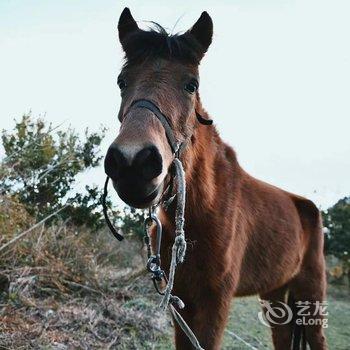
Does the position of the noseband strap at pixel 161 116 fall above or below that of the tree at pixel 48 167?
below

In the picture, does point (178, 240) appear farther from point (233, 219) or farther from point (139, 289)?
point (139, 289)

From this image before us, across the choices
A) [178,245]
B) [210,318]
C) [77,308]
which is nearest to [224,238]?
[210,318]

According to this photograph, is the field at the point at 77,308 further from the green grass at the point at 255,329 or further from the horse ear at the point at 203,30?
the horse ear at the point at 203,30

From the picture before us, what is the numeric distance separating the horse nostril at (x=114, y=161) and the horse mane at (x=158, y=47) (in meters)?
0.90

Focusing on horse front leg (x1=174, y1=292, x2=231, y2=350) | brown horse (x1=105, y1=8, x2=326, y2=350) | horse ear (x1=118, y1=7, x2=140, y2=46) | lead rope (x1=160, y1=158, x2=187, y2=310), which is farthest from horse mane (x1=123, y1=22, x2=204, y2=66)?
horse front leg (x1=174, y1=292, x2=231, y2=350)

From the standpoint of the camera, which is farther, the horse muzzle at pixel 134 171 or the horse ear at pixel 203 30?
the horse ear at pixel 203 30

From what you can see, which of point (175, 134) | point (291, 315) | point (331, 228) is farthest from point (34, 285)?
point (331, 228)

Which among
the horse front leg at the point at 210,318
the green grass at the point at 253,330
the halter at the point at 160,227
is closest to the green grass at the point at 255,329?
the green grass at the point at 253,330

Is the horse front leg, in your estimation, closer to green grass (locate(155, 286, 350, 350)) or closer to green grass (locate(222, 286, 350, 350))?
green grass (locate(155, 286, 350, 350))

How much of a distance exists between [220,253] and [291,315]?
2371 mm

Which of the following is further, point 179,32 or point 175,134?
point 179,32

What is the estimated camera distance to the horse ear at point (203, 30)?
2.61 meters

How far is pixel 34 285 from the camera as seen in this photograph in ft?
18.6

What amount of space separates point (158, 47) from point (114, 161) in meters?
0.97
